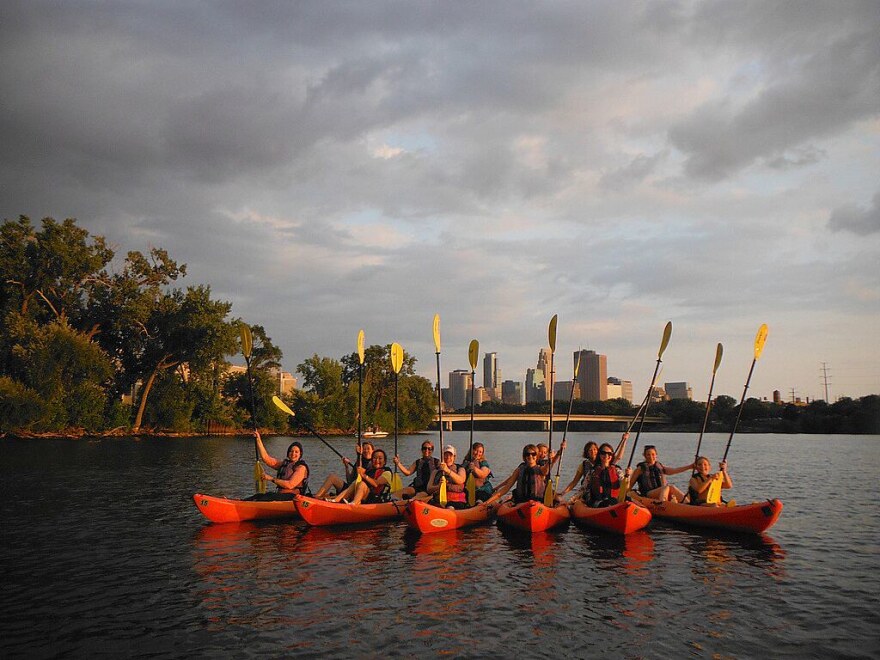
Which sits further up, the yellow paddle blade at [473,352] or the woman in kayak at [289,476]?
the yellow paddle blade at [473,352]

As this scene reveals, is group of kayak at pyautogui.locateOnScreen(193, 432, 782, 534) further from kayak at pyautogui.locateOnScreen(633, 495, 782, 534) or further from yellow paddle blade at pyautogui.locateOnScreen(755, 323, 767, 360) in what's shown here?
yellow paddle blade at pyautogui.locateOnScreen(755, 323, 767, 360)

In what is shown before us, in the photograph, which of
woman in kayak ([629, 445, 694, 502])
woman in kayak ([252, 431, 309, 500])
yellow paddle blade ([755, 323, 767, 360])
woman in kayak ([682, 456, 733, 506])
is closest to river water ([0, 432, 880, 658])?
woman in kayak ([252, 431, 309, 500])

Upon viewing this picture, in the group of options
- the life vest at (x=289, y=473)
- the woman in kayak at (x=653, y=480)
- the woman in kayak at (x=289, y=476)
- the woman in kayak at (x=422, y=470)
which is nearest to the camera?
the woman in kayak at (x=289, y=476)

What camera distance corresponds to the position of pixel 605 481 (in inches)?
567

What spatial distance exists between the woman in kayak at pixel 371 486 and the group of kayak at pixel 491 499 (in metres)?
0.02

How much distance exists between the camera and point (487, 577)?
10.4 m

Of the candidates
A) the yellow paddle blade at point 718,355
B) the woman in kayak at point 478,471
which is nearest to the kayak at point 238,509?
the woman in kayak at point 478,471

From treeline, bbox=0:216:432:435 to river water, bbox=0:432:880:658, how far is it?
3119 cm

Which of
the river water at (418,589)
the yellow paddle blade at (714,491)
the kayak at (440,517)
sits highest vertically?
the yellow paddle blade at (714,491)

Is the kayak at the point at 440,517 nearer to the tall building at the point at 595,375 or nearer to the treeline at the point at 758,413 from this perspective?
the treeline at the point at 758,413

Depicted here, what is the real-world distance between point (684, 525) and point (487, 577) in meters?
6.72

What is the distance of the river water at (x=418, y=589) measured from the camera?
735cm

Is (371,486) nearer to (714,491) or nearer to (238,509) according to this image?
(238,509)

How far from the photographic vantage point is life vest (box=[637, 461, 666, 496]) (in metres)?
15.4
